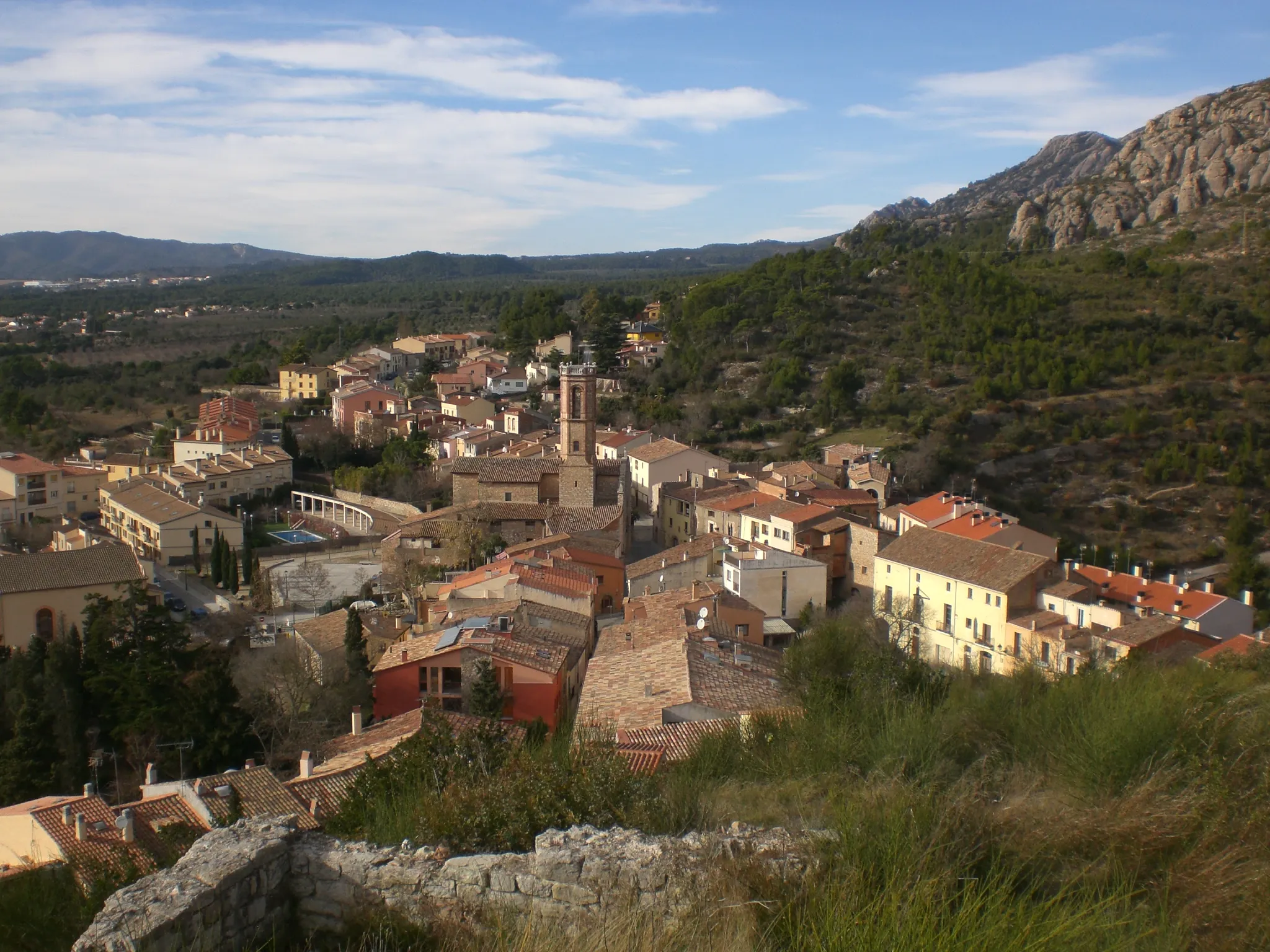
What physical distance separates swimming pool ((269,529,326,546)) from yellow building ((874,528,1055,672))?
51.3 ft

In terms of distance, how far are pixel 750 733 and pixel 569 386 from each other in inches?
781

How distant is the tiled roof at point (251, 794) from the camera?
815 centimetres

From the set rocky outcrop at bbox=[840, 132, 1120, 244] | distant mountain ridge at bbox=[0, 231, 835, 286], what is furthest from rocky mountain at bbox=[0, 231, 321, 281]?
rocky outcrop at bbox=[840, 132, 1120, 244]

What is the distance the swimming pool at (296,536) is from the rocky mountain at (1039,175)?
71527mm

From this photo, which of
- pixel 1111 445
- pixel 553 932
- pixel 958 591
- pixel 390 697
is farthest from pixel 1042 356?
pixel 553 932

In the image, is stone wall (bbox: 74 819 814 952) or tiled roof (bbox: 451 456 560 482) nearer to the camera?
stone wall (bbox: 74 819 814 952)

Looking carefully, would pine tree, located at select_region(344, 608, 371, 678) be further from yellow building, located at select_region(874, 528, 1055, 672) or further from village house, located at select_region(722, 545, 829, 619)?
yellow building, located at select_region(874, 528, 1055, 672)

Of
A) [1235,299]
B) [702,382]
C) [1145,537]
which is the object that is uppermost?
[1235,299]

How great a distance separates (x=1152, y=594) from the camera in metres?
18.3

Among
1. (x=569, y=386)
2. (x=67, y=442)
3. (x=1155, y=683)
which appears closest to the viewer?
(x=1155, y=683)

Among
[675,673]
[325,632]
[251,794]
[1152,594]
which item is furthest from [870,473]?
[251,794]

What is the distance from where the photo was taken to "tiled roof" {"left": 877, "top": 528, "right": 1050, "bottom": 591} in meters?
18.2

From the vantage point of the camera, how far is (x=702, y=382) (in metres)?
41.4

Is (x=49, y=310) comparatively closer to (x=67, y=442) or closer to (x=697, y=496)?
(x=67, y=442)
